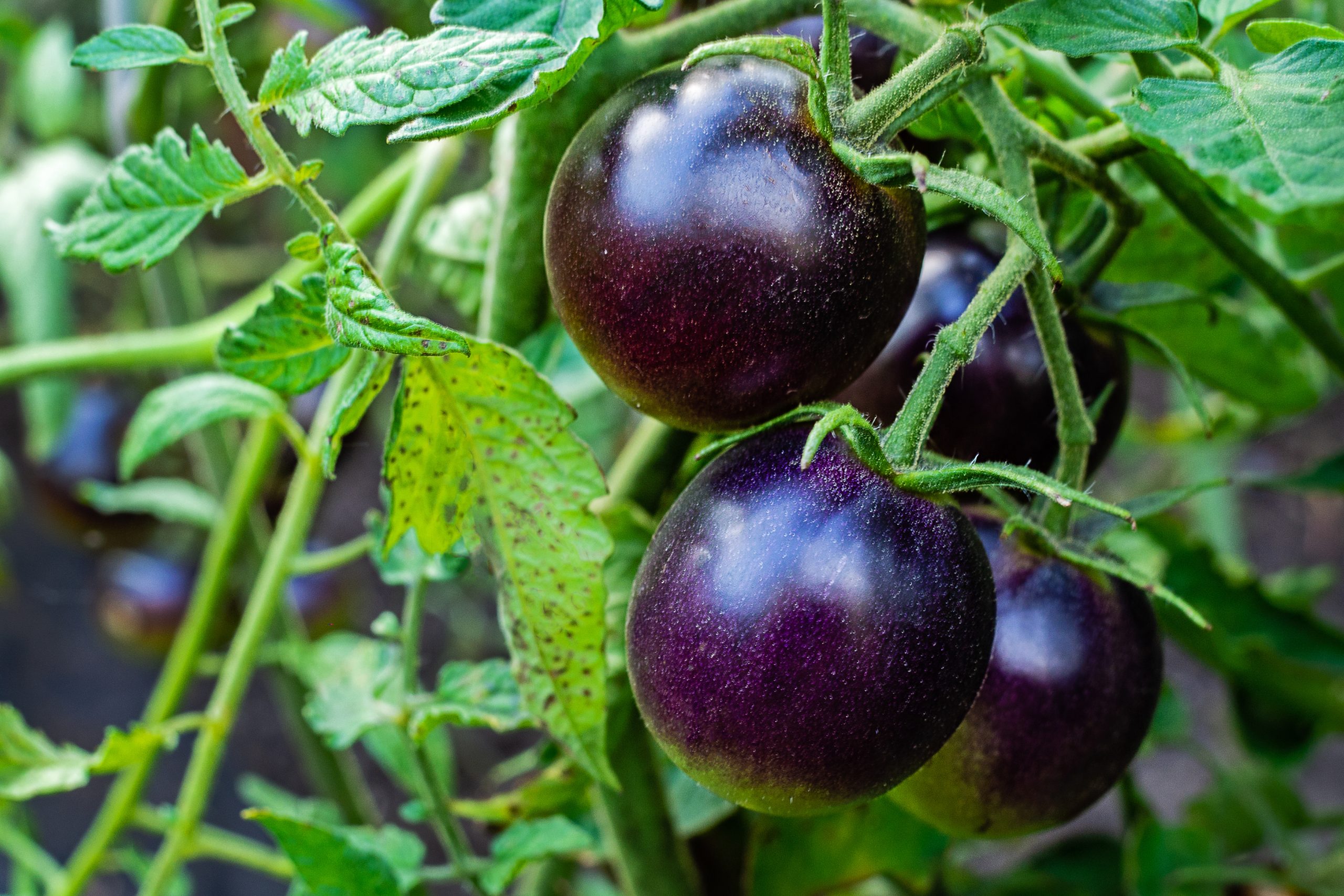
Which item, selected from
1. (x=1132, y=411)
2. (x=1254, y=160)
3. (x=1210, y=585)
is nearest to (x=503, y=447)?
(x=1254, y=160)

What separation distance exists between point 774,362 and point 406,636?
0.21 metres

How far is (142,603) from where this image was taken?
1.08m

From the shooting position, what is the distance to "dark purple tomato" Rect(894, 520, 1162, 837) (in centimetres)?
39

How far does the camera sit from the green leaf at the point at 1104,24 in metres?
0.32

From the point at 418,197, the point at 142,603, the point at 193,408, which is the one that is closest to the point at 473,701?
the point at 193,408

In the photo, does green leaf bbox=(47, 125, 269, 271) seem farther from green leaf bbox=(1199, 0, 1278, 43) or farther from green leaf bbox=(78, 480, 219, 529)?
green leaf bbox=(78, 480, 219, 529)

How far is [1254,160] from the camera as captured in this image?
11.1 inches

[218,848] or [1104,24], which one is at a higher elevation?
[1104,24]

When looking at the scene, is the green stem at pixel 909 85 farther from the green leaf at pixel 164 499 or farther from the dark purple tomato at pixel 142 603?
Answer: the dark purple tomato at pixel 142 603

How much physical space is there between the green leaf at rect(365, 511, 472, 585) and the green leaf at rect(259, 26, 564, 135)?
176 millimetres

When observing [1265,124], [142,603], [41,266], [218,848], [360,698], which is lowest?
[142,603]

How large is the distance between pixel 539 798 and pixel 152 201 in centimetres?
29

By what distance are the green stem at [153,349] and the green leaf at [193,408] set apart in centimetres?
13

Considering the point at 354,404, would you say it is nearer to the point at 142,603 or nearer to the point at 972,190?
the point at 972,190
